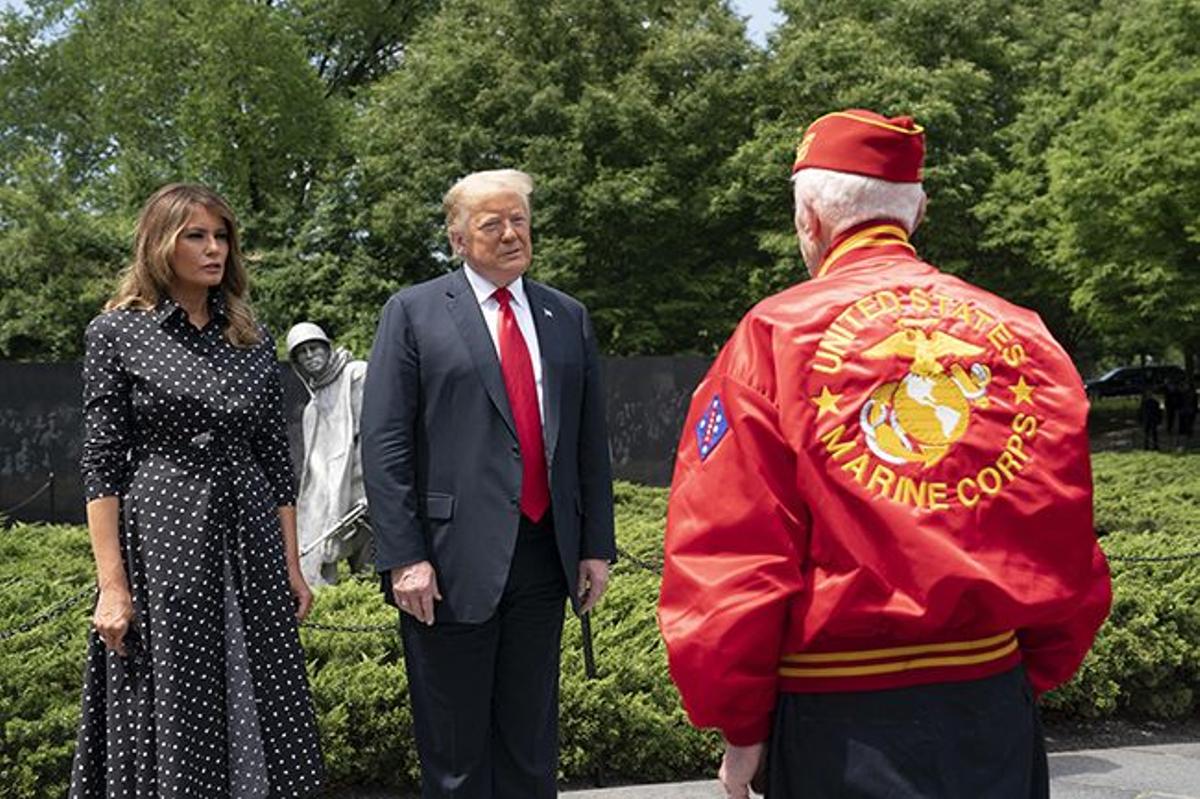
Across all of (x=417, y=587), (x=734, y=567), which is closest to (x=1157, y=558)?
(x=417, y=587)

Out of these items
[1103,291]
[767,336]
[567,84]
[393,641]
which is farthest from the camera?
[567,84]

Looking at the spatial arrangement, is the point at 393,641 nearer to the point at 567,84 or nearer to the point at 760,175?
the point at 760,175

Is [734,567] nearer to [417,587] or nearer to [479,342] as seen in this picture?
[417,587]

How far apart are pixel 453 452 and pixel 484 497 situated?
0.14 meters

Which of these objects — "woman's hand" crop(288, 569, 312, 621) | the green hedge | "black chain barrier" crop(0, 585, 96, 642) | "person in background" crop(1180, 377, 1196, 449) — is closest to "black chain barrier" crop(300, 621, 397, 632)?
the green hedge

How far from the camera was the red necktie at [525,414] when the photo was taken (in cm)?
351

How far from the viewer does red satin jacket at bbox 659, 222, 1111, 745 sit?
7.05 feet

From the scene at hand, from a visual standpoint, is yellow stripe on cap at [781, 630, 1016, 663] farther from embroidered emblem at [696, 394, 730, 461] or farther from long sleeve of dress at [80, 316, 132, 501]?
long sleeve of dress at [80, 316, 132, 501]

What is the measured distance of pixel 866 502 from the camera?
2158 millimetres

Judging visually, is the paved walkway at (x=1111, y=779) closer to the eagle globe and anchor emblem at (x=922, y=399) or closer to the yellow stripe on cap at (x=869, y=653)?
the yellow stripe on cap at (x=869, y=653)

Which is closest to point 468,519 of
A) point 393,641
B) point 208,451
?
point 208,451

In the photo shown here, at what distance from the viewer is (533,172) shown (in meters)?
25.1

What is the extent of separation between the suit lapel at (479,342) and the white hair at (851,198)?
1.24 metres

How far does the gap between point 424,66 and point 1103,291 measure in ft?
42.7
